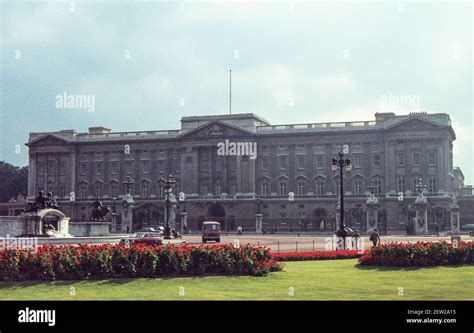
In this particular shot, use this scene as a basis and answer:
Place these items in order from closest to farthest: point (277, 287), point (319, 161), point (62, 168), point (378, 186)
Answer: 1. point (277, 287)
2. point (378, 186)
3. point (319, 161)
4. point (62, 168)

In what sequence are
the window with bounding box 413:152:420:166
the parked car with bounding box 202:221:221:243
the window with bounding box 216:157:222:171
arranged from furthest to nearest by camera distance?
the window with bounding box 216:157:222:171
the window with bounding box 413:152:420:166
the parked car with bounding box 202:221:221:243

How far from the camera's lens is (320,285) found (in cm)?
2111

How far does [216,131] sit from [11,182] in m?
55.3

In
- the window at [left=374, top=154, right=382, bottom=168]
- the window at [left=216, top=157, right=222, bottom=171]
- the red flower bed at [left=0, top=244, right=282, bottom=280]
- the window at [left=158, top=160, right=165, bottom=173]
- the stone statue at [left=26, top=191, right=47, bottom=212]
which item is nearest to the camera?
the red flower bed at [left=0, top=244, right=282, bottom=280]

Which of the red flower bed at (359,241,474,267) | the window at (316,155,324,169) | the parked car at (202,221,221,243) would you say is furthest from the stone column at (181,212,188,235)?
the red flower bed at (359,241,474,267)

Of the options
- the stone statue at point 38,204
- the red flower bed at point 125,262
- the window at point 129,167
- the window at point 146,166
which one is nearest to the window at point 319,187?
the window at point 146,166

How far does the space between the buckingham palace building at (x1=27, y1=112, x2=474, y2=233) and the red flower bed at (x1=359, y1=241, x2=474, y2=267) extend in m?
63.9

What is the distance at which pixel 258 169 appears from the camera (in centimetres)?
10319

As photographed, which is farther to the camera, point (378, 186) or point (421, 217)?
point (378, 186)

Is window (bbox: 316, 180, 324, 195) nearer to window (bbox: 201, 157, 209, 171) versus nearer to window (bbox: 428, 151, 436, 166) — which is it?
window (bbox: 428, 151, 436, 166)

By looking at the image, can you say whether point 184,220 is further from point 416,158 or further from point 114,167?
point 416,158

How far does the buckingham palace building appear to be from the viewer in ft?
308

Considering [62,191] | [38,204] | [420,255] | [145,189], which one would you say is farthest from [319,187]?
[420,255]
